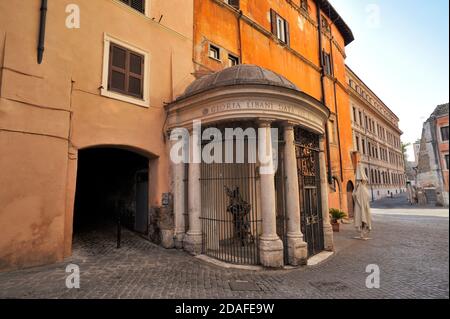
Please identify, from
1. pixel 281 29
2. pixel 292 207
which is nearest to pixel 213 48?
pixel 281 29

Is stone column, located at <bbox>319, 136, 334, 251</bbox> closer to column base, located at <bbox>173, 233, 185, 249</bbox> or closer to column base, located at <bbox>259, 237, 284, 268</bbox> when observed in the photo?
column base, located at <bbox>259, 237, 284, 268</bbox>

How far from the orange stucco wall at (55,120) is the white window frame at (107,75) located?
4.5 inches

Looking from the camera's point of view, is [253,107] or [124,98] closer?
[253,107]

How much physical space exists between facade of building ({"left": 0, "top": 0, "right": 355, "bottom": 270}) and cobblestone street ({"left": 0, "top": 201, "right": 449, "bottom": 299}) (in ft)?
2.10

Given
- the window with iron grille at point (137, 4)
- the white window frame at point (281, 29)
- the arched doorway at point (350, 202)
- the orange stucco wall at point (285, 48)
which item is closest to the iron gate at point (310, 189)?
the orange stucco wall at point (285, 48)

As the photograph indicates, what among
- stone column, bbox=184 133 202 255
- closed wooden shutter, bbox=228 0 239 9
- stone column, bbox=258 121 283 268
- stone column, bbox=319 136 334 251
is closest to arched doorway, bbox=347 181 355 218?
stone column, bbox=319 136 334 251

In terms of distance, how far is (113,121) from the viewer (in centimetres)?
700

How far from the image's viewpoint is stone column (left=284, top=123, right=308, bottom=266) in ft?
21.2

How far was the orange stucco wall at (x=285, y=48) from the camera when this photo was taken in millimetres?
10109

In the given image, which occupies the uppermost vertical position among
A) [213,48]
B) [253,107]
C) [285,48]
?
[285,48]

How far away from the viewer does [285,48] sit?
1401 cm

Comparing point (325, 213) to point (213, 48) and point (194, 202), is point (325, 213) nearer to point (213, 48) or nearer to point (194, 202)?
point (194, 202)

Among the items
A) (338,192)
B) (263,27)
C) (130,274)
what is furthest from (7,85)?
(338,192)

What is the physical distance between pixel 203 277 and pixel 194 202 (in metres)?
2.37
